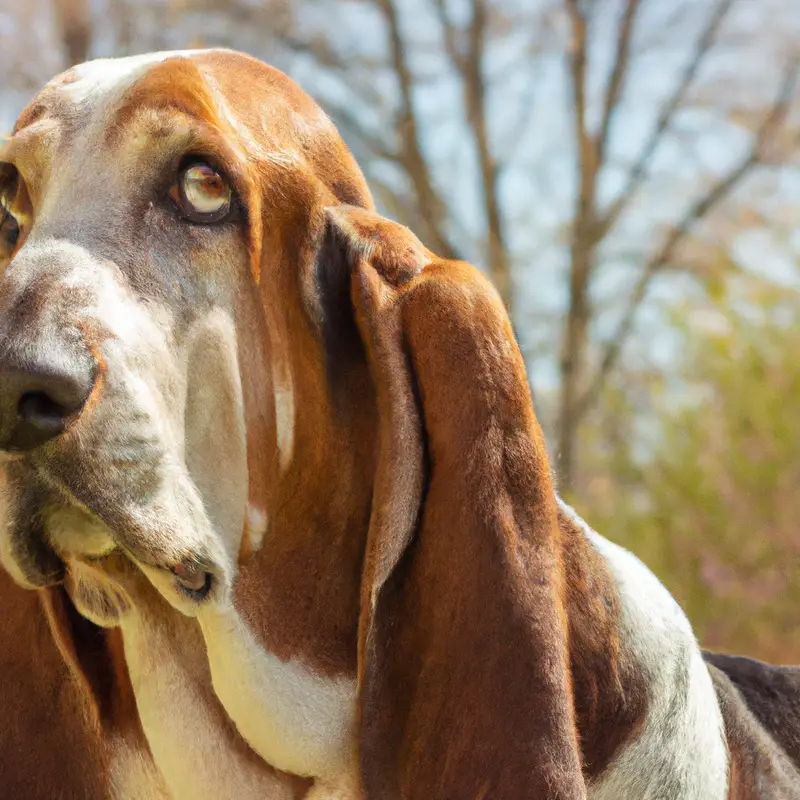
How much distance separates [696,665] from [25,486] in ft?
5.41

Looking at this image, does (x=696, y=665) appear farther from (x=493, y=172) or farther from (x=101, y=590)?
(x=493, y=172)

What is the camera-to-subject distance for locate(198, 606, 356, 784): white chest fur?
2301 mm

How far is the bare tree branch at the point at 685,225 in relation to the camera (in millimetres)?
15492

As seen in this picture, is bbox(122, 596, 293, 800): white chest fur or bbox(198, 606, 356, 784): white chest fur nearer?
bbox(198, 606, 356, 784): white chest fur

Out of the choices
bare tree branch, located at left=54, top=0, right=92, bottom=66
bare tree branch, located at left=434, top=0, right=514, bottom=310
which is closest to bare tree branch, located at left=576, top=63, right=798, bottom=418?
bare tree branch, located at left=434, top=0, right=514, bottom=310

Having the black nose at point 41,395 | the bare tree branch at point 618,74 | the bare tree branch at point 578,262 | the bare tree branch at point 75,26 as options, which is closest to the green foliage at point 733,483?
the bare tree branch at point 578,262

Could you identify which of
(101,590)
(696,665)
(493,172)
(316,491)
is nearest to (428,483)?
(316,491)

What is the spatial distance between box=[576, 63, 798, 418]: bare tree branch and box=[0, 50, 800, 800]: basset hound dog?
549 inches

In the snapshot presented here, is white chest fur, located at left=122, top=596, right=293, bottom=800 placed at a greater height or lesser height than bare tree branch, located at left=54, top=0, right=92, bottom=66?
lesser

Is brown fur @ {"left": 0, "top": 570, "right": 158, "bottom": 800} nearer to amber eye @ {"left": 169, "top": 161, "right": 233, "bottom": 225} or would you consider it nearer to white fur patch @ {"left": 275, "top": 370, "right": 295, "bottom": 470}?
white fur patch @ {"left": 275, "top": 370, "right": 295, "bottom": 470}

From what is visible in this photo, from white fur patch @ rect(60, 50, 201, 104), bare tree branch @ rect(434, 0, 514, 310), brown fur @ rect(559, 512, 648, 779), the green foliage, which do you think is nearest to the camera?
white fur patch @ rect(60, 50, 201, 104)

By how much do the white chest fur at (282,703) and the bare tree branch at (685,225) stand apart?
14023mm

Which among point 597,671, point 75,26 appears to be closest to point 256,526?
point 597,671

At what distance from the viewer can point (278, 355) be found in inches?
92.5
